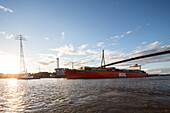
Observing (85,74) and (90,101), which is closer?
(90,101)

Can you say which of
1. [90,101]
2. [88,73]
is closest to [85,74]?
[88,73]

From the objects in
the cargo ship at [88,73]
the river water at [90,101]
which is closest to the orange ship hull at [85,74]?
the cargo ship at [88,73]

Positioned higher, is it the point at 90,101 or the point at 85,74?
the point at 90,101

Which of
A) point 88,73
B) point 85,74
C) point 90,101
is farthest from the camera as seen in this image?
point 88,73

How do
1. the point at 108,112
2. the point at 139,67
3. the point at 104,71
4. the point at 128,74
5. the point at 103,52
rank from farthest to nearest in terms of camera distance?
the point at 139,67 < the point at 103,52 < the point at 128,74 < the point at 104,71 < the point at 108,112

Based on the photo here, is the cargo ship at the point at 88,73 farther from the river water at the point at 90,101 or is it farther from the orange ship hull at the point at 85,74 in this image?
the river water at the point at 90,101

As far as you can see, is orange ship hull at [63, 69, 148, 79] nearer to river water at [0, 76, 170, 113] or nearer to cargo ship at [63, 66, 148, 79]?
cargo ship at [63, 66, 148, 79]

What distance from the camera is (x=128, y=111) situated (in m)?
4.77

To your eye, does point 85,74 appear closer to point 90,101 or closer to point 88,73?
point 88,73

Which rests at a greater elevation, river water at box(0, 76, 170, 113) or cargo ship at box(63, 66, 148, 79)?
river water at box(0, 76, 170, 113)

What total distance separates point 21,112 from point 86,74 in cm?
4235

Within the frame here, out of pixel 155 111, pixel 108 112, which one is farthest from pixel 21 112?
pixel 155 111

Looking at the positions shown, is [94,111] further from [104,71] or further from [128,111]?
[104,71]

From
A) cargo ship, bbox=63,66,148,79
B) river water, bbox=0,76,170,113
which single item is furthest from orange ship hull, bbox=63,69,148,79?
river water, bbox=0,76,170,113
